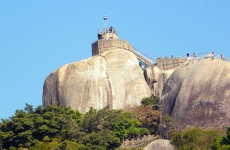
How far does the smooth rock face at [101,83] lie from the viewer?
70.8 meters

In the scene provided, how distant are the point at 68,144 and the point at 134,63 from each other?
1649cm

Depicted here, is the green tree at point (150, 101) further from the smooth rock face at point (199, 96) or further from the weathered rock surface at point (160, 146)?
the weathered rock surface at point (160, 146)

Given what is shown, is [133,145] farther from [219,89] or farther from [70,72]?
[70,72]

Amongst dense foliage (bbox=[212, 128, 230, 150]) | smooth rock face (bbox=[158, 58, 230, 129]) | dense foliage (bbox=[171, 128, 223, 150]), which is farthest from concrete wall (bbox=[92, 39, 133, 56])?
dense foliage (bbox=[212, 128, 230, 150])

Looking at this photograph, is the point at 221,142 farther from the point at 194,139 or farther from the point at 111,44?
the point at 111,44

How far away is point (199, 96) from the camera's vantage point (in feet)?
203

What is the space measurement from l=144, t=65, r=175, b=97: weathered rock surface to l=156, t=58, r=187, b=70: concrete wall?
49 cm

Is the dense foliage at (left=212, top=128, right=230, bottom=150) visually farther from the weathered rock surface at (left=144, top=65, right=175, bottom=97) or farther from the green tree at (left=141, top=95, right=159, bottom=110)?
the weathered rock surface at (left=144, top=65, right=175, bottom=97)

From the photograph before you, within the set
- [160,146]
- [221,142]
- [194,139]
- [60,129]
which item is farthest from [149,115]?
[221,142]

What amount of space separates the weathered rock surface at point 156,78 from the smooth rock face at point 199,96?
21.2ft

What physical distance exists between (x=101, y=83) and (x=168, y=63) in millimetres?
6420

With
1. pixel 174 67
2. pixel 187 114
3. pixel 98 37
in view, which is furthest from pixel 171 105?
pixel 98 37

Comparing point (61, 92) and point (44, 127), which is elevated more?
point (61, 92)

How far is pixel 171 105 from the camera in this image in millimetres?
64562
